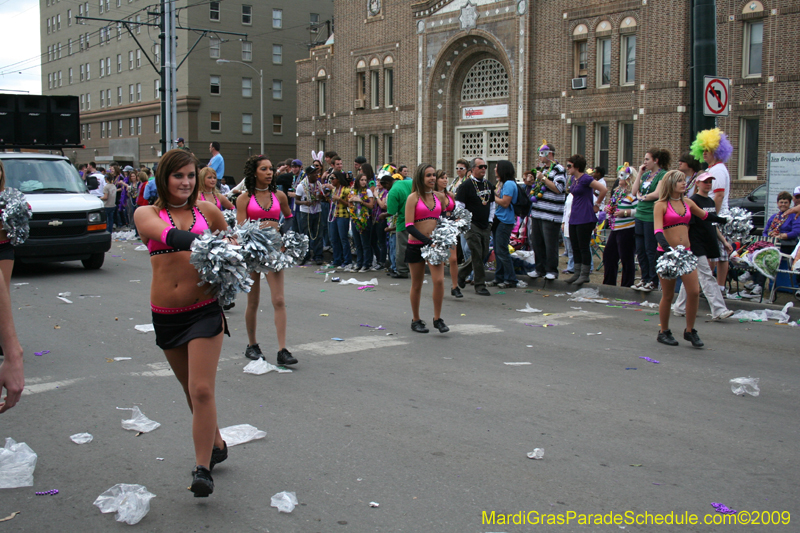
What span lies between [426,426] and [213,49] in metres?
59.6

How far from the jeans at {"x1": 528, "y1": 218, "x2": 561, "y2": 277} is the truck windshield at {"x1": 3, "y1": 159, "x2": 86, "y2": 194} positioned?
8750mm

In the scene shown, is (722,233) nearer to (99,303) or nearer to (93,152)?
(99,303)

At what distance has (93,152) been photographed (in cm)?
7388

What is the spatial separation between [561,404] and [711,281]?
14.9ft

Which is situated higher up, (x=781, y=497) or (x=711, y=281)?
(x=711, y=281)

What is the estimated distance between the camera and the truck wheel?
14164mm

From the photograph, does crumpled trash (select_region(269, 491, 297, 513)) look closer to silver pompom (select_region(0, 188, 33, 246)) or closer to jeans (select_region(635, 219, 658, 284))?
silver pompom (select_region(0, 188, 33, 246))

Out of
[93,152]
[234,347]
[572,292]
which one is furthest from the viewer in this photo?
[93,152]

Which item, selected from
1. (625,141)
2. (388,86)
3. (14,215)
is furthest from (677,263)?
(388,86)

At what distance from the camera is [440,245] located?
859 centimetres

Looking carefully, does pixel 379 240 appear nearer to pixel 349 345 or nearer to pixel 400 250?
pixel 400 250

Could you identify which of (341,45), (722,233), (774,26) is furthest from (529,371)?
(341,45)

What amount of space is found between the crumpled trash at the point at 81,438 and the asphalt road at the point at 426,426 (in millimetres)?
47

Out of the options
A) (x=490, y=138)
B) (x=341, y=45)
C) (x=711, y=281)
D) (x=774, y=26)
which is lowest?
(x=711, y=281)
